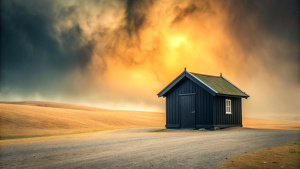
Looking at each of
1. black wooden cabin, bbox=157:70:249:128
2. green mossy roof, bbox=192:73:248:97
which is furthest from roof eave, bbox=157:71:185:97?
green mossy roof, bbox=192:73:248:97

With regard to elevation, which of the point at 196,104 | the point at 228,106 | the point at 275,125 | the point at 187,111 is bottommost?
the point at 275,125

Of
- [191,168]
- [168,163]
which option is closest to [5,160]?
[168,163]

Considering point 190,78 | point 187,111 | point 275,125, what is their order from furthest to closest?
1. point 275,125
2. point 187,111
3. point 190,78

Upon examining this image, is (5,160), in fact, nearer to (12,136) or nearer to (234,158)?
(234,158)

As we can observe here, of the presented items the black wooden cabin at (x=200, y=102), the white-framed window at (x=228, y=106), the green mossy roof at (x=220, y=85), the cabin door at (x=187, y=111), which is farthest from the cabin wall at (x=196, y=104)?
the white-framed window at (x=228, y=106)

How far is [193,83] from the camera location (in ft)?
95.7

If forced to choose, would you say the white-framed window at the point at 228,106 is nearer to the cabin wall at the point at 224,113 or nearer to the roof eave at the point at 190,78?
the cabin wall at the point at 224,113

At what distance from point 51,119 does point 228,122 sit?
2242 centimetres

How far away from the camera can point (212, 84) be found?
29.6 metres

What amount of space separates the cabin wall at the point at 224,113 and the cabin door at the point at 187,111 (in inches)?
87.3

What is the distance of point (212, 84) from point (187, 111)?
3.67 m

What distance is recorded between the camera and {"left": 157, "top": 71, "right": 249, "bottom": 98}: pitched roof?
27.8 metres

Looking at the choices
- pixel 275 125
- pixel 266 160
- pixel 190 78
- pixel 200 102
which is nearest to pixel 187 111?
pixel 200 102

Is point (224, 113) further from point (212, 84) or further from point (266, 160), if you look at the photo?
point (266, 160)
